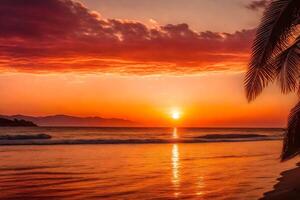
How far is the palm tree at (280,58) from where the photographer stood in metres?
8.05

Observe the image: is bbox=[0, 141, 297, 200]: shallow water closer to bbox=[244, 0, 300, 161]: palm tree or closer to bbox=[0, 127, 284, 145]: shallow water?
bbox=[244, 0, 300, 161]: palm tree

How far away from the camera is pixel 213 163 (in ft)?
66.4

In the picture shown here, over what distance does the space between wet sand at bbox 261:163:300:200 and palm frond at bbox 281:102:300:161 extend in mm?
2203

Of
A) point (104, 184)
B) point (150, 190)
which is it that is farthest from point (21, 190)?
point (150, 190)

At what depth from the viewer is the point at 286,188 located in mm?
12523

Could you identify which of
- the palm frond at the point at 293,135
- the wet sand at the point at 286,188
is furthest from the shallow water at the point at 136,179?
the palm frond at the point at 293,135

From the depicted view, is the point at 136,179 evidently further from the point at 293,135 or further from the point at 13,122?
the point at 13,122

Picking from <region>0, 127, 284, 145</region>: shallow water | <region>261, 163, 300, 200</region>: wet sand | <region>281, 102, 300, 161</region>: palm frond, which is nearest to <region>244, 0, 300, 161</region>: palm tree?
<region>281, 102, 300, 161</region>: palm frond

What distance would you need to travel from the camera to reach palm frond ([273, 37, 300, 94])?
395 inches

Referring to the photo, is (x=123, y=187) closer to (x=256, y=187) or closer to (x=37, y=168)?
(x=256, y=187)

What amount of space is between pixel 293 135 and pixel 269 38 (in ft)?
6.98

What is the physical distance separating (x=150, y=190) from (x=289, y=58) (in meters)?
5.10

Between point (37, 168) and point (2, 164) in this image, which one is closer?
point (37, 168)

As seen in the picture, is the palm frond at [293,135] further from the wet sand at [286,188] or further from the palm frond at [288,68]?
the wet sand at [286,188]
